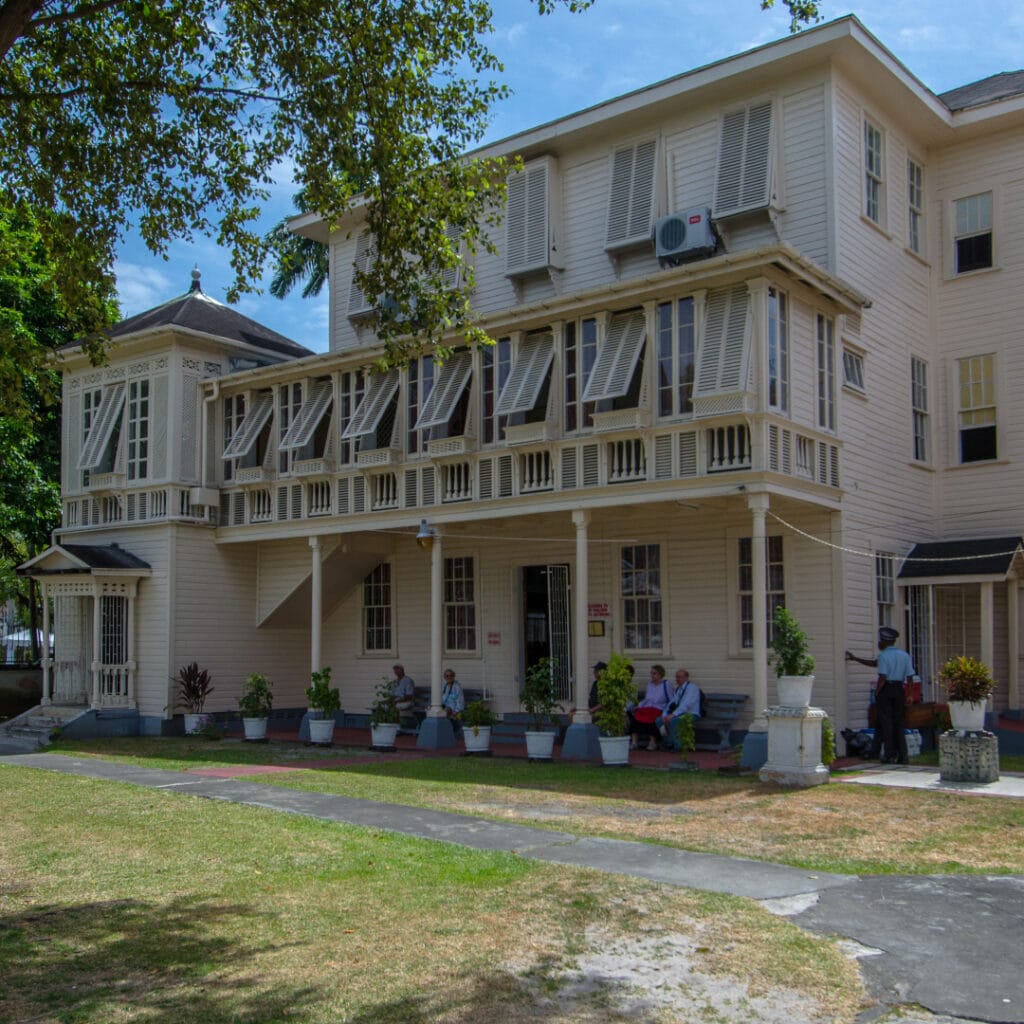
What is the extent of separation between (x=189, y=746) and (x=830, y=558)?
36.5 ft

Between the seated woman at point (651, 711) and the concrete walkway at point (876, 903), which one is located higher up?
the seated woman at point (651, 711)

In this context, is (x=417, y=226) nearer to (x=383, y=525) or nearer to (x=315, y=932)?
(x=315, y=932)

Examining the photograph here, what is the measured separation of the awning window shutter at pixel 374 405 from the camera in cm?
1991

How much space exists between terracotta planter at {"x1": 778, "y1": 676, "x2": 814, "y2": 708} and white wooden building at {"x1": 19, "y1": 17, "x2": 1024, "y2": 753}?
125 cm

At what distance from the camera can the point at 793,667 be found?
44.6 ft

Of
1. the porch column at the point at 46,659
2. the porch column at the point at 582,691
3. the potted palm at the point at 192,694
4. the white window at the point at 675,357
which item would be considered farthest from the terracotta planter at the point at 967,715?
the porch column at the point at 46,659

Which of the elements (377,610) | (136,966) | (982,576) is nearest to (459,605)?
(377,610)

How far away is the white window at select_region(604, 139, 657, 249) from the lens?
19.3 meters

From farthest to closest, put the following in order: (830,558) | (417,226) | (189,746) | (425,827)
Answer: (189,746), (830,558), (417,226), (425,827)

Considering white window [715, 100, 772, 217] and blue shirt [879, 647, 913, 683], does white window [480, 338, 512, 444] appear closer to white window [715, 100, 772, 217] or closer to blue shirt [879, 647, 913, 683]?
white window [715, 100, 772, 217]

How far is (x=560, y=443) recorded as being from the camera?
1731 cm

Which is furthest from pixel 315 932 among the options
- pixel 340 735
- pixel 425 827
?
pixel 340 735

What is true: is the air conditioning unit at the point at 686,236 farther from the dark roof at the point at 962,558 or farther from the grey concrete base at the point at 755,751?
the grey concrete base at the point at 755,751

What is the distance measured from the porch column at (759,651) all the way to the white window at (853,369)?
3570mm
